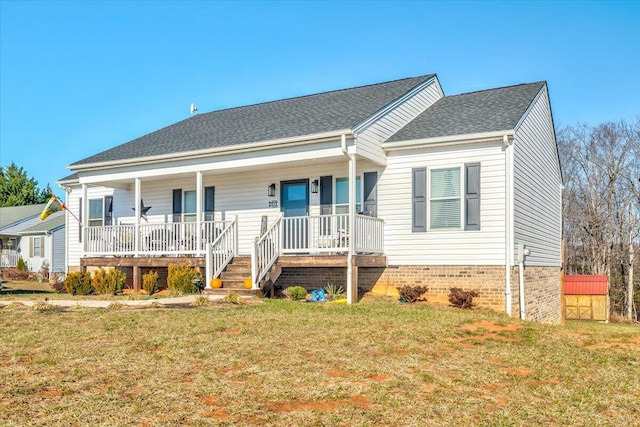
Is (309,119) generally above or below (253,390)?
above

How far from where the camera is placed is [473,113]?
625 inches

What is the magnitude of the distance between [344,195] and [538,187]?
18.0 feet

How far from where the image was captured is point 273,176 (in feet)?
56.7

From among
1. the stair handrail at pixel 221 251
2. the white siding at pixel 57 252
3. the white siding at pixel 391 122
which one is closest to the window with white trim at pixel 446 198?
the white siding at pixel 391 122

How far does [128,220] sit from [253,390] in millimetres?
15079

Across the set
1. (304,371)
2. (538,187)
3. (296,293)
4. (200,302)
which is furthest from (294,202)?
(304,371)

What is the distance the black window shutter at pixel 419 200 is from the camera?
14.8 metres

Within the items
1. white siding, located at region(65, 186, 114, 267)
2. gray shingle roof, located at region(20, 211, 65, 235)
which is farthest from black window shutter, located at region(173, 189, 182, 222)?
gray shingle roof, located at region(20, 211, 65, 235)

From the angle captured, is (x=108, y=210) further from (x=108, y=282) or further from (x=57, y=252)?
(x=57, y=252)

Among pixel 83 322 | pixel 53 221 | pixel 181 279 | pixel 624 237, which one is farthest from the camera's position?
pixel 53 221

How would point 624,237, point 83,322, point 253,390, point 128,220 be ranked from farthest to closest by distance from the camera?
point 624,237, point 128,220, point 83,322, point 253,390

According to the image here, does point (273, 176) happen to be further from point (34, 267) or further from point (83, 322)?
point (34, 267)

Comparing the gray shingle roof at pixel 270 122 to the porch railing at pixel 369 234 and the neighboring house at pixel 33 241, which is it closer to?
the porch railing at pixel 369 234

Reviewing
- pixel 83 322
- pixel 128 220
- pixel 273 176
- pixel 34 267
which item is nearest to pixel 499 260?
pixel 273 176
